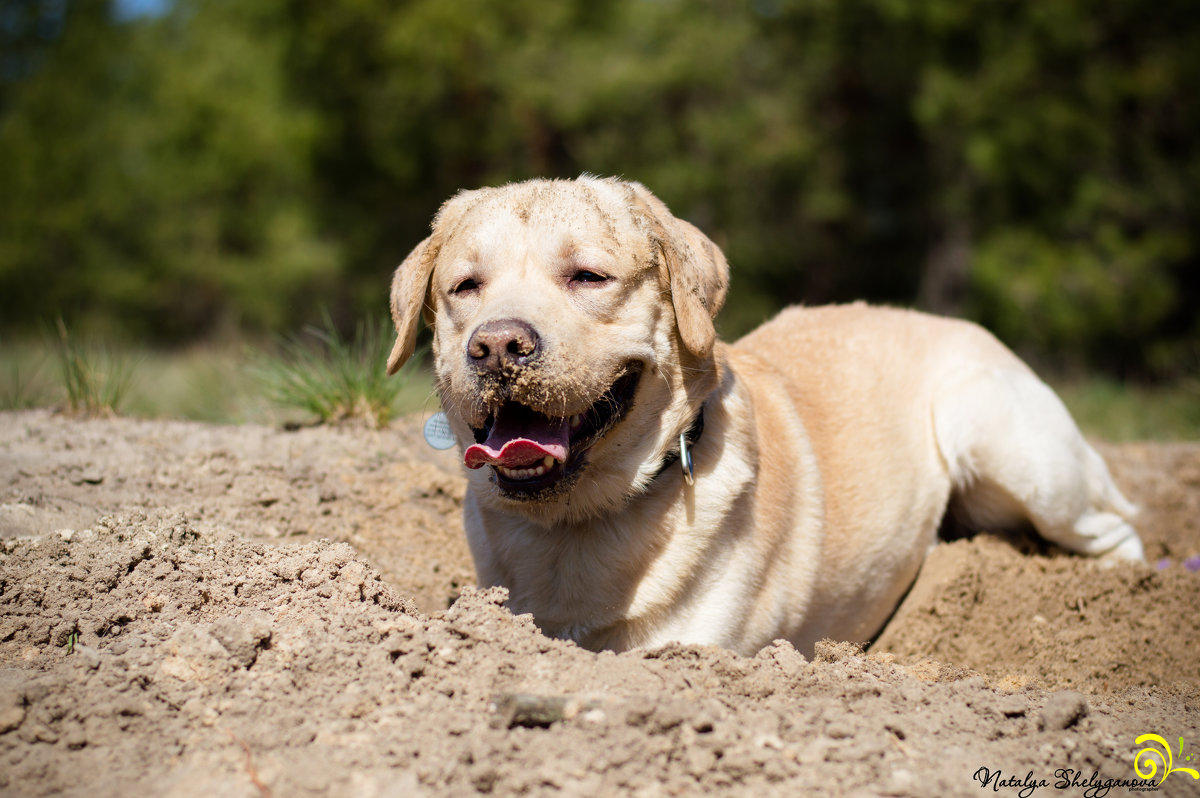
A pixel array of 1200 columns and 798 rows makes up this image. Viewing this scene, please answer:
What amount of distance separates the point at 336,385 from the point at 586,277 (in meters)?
2.60

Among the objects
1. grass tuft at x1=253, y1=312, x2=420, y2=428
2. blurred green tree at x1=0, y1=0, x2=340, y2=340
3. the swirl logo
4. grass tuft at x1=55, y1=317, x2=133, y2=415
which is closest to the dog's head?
the swirl logo

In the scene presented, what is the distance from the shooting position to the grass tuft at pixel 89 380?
5355 mm

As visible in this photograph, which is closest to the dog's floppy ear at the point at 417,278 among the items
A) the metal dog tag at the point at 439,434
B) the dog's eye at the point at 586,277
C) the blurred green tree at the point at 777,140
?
the metal dog tag at the point at 439,434

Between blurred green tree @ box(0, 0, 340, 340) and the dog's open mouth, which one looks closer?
the dog's open mouth

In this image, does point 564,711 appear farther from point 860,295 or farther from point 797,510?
point 860,295

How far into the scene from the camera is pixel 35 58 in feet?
88.6

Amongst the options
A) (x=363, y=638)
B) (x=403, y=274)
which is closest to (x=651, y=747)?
(x=363, y=638)

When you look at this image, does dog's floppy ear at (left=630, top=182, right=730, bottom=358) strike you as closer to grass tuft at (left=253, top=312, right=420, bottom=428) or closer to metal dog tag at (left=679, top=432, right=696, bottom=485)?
metal dog tag at (left=679, top=432, right=696, bottom=485)

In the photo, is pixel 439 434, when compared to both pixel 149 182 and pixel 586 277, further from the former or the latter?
pixel 149 182

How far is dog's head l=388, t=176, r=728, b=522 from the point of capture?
287 cm

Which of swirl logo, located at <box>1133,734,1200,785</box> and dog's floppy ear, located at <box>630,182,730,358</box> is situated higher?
dog's floppy ear, located at <box>630,182,730,358</box>

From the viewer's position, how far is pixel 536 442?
2957 mm

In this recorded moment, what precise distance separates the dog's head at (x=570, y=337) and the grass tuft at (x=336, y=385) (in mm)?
1831

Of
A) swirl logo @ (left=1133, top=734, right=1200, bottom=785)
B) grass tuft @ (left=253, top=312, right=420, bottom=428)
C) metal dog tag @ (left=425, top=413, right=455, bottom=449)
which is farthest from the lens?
grass tuft @ (left=253, top=312, right=420, bottom=428)
